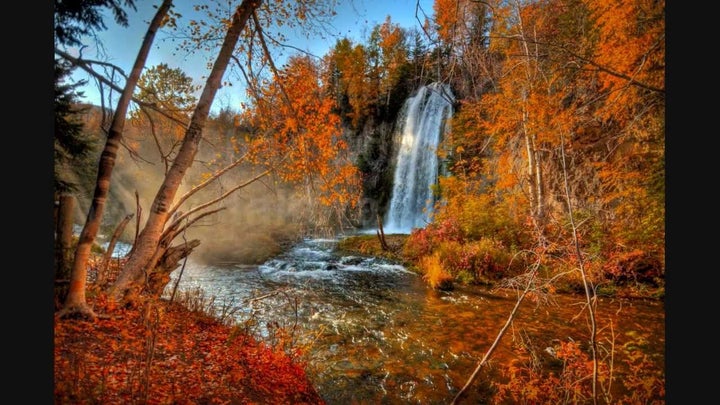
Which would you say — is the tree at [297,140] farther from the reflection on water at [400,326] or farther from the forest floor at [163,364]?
the forest floor at [163,364]

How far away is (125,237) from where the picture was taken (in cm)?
1565

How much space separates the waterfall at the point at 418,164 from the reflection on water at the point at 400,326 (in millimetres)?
9711

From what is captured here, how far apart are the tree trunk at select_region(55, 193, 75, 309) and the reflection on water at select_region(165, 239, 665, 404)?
6.96 ft

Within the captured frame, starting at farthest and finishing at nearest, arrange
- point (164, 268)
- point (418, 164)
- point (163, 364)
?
point (418, 164), point (164, 268), point (163, 364)

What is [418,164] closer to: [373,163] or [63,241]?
[373,163]

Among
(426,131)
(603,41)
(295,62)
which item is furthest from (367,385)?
(426,131)

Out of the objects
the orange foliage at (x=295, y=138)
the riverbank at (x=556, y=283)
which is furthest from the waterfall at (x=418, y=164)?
the orange foliage at (x=295, y=138)

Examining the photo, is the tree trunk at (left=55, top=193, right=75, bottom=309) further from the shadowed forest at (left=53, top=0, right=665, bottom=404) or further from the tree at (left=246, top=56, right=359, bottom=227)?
the tree at (left=246, top=56, right=359, bottom=227)

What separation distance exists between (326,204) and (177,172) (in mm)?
3027

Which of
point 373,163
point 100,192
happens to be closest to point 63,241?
point 100,192

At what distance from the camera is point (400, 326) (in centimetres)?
615

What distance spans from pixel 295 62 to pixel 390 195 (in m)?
17.4

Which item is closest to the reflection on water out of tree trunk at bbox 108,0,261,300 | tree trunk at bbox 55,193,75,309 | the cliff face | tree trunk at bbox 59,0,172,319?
tree trunk at bbox 108,0,261,300

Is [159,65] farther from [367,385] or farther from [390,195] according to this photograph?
[390,195]
